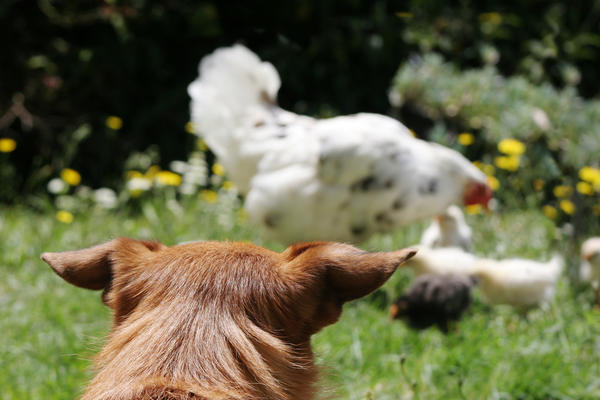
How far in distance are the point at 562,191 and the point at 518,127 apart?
90 centimetres

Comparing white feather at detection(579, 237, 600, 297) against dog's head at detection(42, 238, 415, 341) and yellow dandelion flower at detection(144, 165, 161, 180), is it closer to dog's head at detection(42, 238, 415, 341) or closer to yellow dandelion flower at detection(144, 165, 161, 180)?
dog's head at detection(42, 238, 415, 341)

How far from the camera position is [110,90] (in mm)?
6121

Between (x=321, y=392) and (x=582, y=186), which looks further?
(x=582, y=186)

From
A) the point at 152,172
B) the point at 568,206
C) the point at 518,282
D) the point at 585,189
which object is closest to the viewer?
the point at 518,282

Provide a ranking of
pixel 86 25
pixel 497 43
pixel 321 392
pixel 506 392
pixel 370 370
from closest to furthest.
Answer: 1. pixel 321 392
2. pixel 506 392
3. pixel 370 370
4. pixel 86 25
5. pixel 497 43

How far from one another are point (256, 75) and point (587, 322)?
2.24m

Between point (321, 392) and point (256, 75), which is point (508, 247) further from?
point (321, 392)

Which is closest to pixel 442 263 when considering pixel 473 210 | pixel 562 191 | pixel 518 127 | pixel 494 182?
pixel 473 210

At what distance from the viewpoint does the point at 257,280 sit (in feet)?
4.83

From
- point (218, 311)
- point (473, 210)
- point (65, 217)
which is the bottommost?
point (65, 217)

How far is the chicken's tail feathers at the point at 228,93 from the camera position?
4094 mm

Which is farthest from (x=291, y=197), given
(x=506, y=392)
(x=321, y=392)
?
(x=321, y=392)

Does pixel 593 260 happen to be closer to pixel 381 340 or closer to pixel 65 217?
pixel 381 340

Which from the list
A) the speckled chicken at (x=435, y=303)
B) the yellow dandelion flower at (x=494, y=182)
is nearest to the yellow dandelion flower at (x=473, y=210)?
the yellow dandelion flower at (x=494, y=182)
